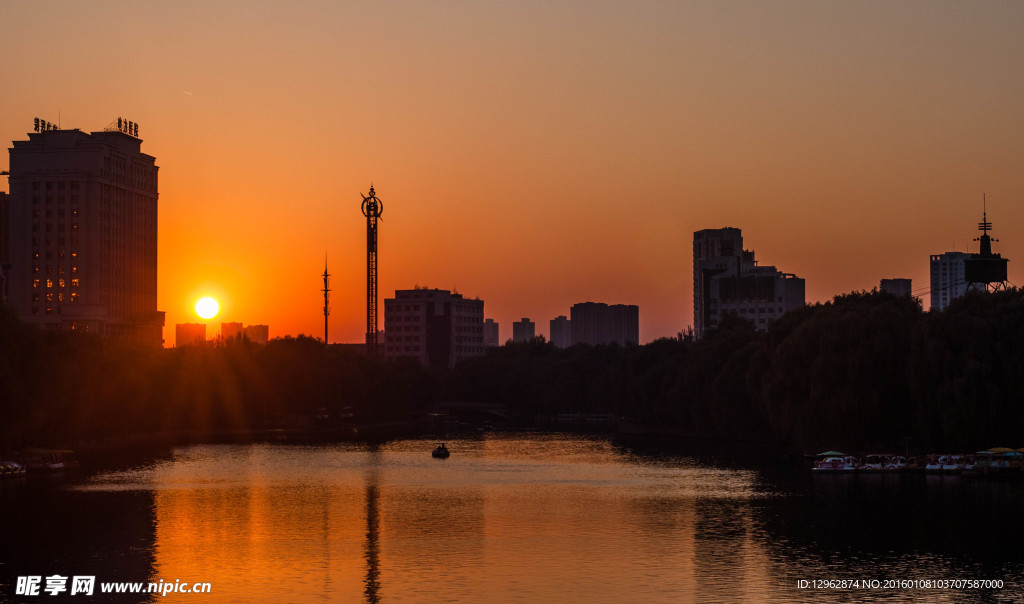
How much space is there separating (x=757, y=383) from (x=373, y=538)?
191ft

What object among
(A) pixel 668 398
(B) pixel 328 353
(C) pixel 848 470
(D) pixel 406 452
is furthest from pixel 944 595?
(B) pixel 328 353

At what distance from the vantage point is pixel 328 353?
195m

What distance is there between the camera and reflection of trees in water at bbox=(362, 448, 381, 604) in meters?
49.5

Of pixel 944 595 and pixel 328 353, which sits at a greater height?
pixel 328 353

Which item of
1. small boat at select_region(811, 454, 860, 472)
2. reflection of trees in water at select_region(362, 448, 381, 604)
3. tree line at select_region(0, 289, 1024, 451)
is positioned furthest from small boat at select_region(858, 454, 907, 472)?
reflection of trees in water at select_region(362, 448, 381, 604)

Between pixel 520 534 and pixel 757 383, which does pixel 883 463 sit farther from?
pixel 520 534

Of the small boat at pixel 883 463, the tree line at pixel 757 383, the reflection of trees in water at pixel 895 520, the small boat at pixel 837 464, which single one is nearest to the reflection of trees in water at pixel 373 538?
the reflection of trees in water at pixel 895 520

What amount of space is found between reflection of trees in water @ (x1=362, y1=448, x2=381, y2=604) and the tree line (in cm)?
2766

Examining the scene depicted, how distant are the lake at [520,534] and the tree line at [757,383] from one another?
6626 mm

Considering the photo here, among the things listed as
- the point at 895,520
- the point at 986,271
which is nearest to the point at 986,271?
the point at 986,271

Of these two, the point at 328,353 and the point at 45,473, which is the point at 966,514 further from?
the point at 328,353

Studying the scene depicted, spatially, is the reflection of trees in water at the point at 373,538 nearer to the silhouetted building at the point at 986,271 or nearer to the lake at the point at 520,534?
the lake at the point at 520,534

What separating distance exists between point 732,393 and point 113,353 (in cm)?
6314

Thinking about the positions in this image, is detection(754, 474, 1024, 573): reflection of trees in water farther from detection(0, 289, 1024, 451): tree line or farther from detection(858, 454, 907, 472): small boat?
detection(0, 289, 1024, 451): tree line
